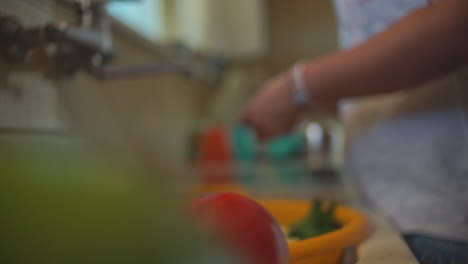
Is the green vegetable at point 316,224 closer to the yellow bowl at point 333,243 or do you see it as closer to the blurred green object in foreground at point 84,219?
the yellow bowl at point 333,243

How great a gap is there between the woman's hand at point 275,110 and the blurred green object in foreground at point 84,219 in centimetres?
34

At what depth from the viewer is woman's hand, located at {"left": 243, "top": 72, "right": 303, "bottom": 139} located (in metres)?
0.51

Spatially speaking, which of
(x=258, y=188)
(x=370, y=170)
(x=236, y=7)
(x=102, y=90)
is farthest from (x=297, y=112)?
(x=236, y=7)

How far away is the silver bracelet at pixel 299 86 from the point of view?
1.58 feet

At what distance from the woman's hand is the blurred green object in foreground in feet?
1.11

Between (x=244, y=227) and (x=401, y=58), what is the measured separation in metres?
0.27

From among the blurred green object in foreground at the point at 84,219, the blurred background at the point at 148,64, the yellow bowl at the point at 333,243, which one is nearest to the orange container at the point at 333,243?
the yellow bowl at the point at 333,243

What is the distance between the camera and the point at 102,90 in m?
0.83

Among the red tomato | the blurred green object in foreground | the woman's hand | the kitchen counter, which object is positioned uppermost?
the woman's hand

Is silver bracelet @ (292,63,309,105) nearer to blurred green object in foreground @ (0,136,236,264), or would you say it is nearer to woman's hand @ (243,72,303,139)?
woman's hand @ (243,72,303,139)

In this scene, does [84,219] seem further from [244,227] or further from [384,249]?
[384,249]

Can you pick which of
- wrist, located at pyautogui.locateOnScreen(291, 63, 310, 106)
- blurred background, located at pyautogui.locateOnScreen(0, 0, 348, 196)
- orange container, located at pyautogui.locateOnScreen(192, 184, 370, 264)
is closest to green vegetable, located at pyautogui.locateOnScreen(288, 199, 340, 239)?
orange container, located at pyautogui.locateOnScreen(192, 184, 370, 264)

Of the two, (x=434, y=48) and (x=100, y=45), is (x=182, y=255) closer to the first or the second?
(x=434, y=48)

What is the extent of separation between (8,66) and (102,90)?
0.35 meters
